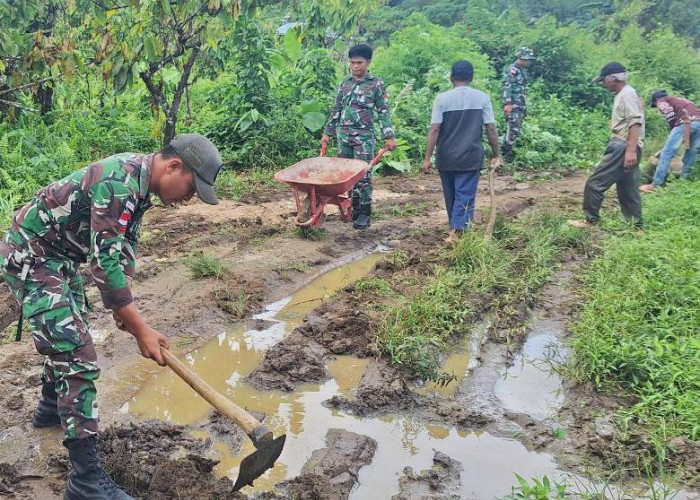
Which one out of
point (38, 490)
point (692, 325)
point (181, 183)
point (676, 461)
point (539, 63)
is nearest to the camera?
point (181, 183)

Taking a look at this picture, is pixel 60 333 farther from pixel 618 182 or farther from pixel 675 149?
pixel 675 149

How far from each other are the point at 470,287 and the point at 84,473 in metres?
3.50

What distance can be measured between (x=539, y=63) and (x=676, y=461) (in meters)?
13.7

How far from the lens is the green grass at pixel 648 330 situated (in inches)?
143

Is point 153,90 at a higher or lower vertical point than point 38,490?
higher

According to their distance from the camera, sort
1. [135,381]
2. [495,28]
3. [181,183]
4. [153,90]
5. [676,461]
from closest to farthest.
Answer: [181,183]
[676,461]
[135,381]
[153,90]
[495,28]

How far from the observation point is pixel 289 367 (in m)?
4.18

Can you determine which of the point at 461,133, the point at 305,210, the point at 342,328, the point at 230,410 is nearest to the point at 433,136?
the point at 461,133

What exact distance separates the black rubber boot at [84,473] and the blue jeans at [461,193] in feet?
14.9

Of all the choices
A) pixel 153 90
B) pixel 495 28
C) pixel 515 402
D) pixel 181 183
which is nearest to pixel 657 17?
pixel 495 28

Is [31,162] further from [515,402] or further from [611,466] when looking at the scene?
[611,466]

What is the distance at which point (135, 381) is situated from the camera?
3.96m

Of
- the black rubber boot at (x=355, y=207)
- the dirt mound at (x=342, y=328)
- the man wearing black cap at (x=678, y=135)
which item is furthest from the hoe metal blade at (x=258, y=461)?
the man wearing black cap at (x=678, y=135)

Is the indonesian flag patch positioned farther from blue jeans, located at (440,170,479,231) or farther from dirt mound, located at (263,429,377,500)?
blue jeans, located at (440,170,479,231)
